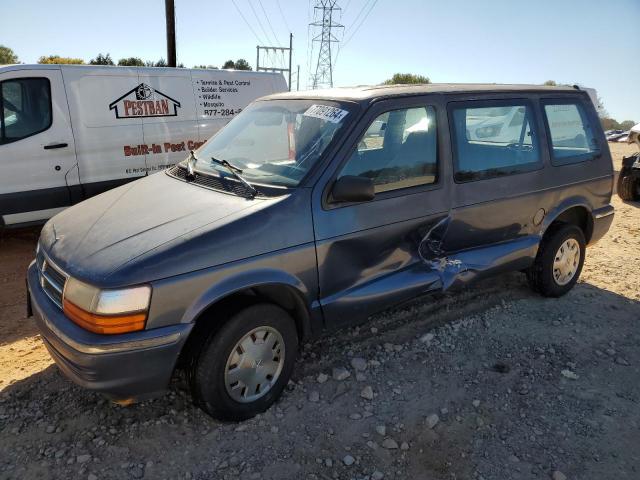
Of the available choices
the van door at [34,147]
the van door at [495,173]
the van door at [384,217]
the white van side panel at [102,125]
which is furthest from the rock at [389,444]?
the white van side panel at [102,125]

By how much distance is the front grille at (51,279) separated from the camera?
8.72 feet

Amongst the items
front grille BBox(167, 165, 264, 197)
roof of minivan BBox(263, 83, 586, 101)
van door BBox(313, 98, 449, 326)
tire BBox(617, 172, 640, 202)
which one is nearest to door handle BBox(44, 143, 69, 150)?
front grille BBox(167, 165, 264, 197)

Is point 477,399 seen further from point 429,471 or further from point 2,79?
point 2,79

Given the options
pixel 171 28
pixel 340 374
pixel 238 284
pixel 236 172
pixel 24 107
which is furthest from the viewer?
pixel 171 28

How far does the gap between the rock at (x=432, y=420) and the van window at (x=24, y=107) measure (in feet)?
17.9

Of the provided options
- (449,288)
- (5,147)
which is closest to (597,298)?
(449,288)

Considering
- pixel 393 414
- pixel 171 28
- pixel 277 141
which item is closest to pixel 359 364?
pixel 393 414

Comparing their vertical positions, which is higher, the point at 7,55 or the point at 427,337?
the point at 7,55

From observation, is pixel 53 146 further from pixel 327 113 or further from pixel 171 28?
pixel 171 28

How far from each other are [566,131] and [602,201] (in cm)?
88

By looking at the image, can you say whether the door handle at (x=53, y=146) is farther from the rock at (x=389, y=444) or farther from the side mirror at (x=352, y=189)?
the rock at (x=389, y=444)

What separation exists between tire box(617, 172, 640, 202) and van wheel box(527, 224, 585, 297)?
595 centimetres

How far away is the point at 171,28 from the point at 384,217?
13291mm

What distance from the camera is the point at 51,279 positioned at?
2781 mm
